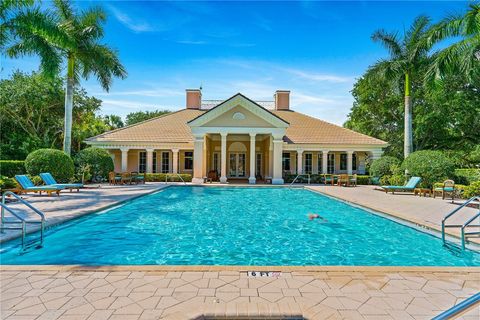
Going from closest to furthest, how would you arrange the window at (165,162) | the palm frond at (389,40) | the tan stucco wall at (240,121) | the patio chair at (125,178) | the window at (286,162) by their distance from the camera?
the palm frond at (389,40) → the patio chair at (125,178) → the tan stucco wall at (240,121) → the window at (165,162) → the window at (286,162)

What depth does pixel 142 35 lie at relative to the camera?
55.0 feet

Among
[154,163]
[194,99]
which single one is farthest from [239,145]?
[194,99]

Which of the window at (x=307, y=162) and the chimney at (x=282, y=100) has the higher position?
the chimney at (x=282, y=100)

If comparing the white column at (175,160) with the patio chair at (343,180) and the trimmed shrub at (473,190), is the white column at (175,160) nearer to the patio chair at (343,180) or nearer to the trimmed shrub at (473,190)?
the patio chair at (343,180)

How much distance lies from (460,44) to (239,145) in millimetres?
18347

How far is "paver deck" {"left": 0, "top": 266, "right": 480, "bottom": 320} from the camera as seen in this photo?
330 cm

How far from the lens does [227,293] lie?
3.86 m

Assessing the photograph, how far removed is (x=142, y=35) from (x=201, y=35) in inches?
152

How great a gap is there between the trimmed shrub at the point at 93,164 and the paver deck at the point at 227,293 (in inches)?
679

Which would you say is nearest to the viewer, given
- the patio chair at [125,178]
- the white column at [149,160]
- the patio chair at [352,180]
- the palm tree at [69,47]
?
the palm tree at [69,47]

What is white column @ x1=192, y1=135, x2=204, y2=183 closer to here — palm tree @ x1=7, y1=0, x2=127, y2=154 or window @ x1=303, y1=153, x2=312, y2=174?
palm tree @ x1=7, y1=0, x2=127, y2=154

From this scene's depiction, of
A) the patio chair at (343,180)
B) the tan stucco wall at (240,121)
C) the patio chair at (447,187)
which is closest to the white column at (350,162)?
the patio chair at (343,180)

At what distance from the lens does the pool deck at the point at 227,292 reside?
331 centimetres

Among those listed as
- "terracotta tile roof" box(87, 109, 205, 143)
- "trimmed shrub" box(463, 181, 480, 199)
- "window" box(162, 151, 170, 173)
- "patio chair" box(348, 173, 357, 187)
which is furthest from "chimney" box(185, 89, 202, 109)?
"trimmed shrub" box(463, 181, 480, 199)
